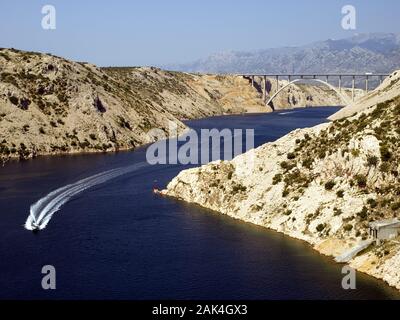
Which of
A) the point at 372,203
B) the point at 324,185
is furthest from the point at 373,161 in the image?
the point at 324,185

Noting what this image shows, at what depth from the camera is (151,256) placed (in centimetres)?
7362

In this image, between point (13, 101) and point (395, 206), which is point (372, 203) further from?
point (13, 101)

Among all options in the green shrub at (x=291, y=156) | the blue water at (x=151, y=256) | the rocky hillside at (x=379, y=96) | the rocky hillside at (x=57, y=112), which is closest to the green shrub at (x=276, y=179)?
the green shrub at (x=291, y=156)

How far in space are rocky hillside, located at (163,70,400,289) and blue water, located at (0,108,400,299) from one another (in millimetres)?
3221

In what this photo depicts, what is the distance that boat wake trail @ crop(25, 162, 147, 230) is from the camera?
8863cm

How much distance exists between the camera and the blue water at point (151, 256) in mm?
62406

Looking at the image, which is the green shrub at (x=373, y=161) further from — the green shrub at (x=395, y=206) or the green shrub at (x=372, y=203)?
the green shrub at (x=395, y=206)

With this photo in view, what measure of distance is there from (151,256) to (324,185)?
30743mm

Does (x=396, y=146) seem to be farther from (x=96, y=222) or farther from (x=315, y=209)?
(x=96, y=222)

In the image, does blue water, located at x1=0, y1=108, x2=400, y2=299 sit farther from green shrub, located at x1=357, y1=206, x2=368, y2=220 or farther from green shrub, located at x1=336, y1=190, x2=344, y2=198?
green shrub, located at x1=336, y1=190, x2=344, y2=198

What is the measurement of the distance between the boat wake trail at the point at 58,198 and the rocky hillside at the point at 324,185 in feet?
58.2

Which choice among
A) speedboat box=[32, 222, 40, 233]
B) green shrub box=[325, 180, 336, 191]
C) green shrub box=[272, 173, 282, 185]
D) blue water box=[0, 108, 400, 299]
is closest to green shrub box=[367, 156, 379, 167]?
green shrub box=[325, 180, 336, 191]

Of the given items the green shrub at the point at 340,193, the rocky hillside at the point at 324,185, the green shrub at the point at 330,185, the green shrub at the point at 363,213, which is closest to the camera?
the rocky hillside at the point at 324,185
